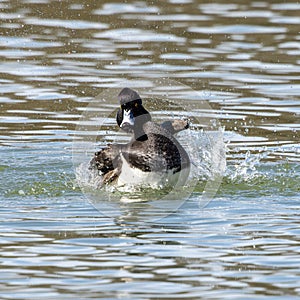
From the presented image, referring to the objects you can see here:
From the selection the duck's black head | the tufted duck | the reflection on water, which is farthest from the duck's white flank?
the duck's black head

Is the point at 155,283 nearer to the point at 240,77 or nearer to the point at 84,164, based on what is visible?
the point at 84,164

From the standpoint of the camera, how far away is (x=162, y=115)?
13.5 meters

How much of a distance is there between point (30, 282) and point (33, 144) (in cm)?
529

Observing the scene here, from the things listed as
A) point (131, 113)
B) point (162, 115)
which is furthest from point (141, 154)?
point (162, 115)

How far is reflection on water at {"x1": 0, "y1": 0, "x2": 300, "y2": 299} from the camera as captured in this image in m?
7.29

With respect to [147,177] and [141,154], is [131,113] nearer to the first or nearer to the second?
[141,154]

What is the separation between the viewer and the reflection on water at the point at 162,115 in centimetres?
729

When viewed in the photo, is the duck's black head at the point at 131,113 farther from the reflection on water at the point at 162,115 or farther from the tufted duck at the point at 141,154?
the reflection on water at the point at 162,115

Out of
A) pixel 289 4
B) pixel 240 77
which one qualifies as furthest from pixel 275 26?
pixel 240 77

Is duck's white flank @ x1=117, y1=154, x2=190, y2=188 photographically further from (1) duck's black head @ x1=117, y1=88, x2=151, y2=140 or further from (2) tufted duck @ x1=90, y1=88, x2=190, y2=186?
(1) duck's black head @ x1=117, y1=88, x2=151, y2=140

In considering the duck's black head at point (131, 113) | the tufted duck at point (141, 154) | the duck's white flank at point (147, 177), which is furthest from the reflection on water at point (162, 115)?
the duck's black head at point (131, 113)

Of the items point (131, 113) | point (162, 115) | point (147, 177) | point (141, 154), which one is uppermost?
point (162, 115)

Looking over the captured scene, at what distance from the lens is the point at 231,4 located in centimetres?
1912

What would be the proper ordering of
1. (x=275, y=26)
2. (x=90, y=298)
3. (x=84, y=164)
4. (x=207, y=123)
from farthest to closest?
(x=275, y=26)
(x=207, y=123)
(x=84, y=164)
(x=90, y=298)
